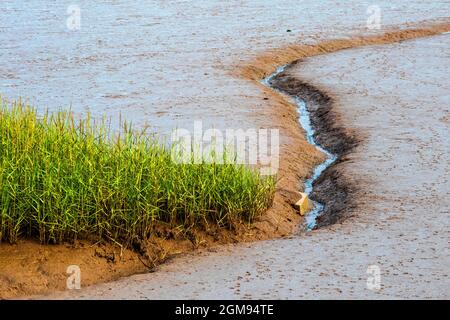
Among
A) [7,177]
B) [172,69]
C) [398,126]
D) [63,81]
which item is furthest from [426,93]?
[7,177]

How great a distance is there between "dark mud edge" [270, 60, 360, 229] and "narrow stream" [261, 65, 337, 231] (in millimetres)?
33

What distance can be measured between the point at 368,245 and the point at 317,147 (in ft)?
7.75

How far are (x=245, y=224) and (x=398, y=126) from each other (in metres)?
2.61

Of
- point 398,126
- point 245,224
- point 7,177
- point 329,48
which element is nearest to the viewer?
point 7,177

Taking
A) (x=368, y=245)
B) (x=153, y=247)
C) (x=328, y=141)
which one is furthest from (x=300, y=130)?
(x=153, y=247)

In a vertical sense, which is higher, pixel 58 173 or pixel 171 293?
pixel 58 173

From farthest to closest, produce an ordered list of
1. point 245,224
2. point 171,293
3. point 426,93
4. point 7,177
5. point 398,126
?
point 426,93 → point 398,126 → point 245,224 → point 7,177 → point 171,293

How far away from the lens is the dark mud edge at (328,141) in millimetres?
6129

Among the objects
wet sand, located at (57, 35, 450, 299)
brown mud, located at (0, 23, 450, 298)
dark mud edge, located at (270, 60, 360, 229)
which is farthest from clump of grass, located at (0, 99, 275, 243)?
dark mud edge, located at (270, 60, 360, 229)

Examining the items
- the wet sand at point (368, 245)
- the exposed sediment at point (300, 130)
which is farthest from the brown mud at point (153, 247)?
the wet sand at point (368, 245)

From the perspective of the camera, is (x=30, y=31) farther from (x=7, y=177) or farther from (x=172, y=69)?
(x=7, y=177)

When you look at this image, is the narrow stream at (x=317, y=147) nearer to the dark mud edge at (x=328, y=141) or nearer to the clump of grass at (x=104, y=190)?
the dark mud edge at (x=328, y=141)

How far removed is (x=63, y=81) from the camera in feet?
31.4

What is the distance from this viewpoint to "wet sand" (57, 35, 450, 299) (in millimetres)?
4688
